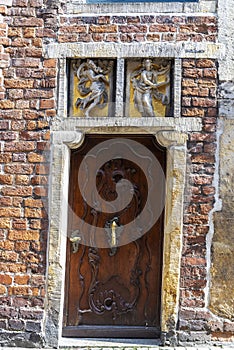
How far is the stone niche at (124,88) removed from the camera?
17.7 feet

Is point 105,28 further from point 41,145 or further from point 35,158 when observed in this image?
point 35,158

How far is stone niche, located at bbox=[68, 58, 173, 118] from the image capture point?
5391 millimetres

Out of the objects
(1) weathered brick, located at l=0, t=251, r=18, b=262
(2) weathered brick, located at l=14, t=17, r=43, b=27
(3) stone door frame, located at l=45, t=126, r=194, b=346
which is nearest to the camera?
(3) stone door frame, located at l=45, t=126, r=194, b=346

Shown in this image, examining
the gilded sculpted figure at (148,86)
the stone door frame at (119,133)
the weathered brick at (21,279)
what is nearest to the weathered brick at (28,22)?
the stone door frame at (119,133)

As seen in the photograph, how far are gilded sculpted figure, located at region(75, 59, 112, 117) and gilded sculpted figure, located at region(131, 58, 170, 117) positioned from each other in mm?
273

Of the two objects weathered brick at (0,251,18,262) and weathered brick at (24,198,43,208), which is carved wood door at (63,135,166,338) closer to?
weathered brick at (24,198,43,208)

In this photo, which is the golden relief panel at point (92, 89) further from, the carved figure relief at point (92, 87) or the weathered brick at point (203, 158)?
the weathered brick at point (203, 158)

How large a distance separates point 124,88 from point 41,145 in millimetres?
905

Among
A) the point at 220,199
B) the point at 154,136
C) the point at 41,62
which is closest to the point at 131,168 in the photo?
the point at 154,136

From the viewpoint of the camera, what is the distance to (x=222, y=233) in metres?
5.28

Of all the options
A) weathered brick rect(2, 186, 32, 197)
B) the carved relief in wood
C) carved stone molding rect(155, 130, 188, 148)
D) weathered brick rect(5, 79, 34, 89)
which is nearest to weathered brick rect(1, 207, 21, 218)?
weathered brick rect(2, 186, 32, 197)

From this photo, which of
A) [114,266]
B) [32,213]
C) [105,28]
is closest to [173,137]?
Result: [105,28]

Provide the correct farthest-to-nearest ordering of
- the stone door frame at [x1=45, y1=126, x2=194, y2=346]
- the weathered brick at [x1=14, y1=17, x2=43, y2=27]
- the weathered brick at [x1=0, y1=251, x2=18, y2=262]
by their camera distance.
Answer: the weathered brick at [x1=14, y1=17, x2=43, y2=27] → the weathered brick at [x1=0, y1=251, x2=18, y2=262] → the stone door frame at [x1=45, y1=126, x2=194, y2=346]

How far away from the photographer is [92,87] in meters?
5.41
